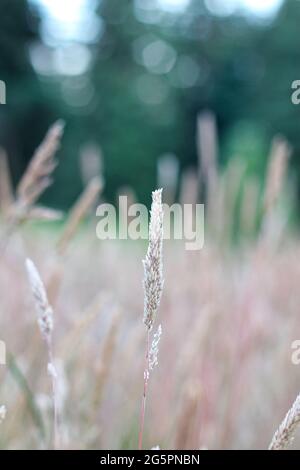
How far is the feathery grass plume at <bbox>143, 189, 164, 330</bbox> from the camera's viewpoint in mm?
302

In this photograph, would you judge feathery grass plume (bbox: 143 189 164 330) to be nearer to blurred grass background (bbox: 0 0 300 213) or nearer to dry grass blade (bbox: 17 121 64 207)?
dry grass blade (bbox: 17 121 64 207)

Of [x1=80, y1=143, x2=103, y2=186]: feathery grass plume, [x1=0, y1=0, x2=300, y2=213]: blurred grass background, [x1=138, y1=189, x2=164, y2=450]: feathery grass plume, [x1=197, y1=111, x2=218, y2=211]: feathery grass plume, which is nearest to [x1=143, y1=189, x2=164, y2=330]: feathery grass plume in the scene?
[x1=138, y1=189, x2=164, y2=450]: feathery grass plume

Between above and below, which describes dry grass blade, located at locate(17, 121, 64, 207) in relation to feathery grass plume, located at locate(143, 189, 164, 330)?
above

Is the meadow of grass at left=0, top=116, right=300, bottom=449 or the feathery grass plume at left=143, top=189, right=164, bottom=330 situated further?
the meadow of grass at left=0, top=116, right=300, bottom=449

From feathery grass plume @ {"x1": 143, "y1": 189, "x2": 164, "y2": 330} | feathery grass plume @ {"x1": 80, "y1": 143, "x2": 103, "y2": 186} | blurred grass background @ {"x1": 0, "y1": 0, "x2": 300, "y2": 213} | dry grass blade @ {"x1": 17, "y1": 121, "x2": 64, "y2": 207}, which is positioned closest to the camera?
→ feathery grass plume @ {"x1": 143, "y1": 189, "x2": 164, "y2": 330}

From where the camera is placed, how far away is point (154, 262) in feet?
1.01

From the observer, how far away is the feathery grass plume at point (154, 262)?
0.30 meters

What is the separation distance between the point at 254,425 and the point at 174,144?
12165 millimetres

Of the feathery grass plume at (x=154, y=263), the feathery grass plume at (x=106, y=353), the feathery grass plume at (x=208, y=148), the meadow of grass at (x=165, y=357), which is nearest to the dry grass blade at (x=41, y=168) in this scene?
the meadow of grass at (x=165, y=357)

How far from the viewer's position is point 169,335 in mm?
952

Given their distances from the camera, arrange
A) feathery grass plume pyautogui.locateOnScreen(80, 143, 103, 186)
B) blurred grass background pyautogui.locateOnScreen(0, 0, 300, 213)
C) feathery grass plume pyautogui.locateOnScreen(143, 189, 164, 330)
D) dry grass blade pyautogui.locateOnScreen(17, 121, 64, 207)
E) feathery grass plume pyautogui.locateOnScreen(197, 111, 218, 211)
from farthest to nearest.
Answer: blurred grass background pyautogui.locateOnScreen(0, 0, 300, 213) < feathery grass plume pyautogui.locateOnScreen(80, 143, 103, 186) < feathery grass plume pyautogui.locateOnScreen(197, 111, 218, 211) < dry grass blade pyautogui.locateOnScreen(17, 121, 64, 207) < feathery grass plume pyautogui.locateOnScreen(143, 189, 164, 330)

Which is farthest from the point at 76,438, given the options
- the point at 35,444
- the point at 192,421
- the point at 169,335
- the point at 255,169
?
the point at 255,169
